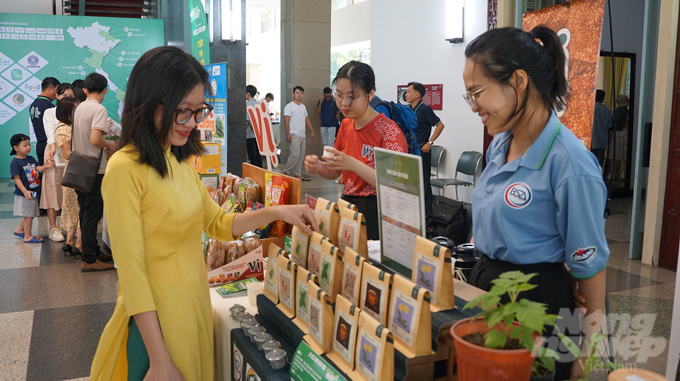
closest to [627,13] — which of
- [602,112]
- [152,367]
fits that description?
[602,112]

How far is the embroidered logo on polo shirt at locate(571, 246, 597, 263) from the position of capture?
1.26 metres

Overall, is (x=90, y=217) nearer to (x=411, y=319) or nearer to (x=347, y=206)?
(x=347, y=206)

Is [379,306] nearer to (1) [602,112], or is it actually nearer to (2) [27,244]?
(2) [27,244]

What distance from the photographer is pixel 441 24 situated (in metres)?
7.34

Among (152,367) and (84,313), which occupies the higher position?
(152,367)

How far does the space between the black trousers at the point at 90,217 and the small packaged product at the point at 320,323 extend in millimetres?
4111

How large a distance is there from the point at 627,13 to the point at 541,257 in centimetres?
852

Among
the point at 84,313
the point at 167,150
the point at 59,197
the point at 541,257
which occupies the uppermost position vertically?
the point at 167,150

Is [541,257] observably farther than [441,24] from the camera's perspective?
No

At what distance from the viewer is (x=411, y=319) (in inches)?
46.1

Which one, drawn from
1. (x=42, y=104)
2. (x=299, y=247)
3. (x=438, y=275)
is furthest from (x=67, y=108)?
(x=438, y=275)

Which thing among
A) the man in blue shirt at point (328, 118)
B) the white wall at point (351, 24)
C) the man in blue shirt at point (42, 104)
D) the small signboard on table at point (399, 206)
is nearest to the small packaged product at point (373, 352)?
the small signboard on table at point (399, 206)

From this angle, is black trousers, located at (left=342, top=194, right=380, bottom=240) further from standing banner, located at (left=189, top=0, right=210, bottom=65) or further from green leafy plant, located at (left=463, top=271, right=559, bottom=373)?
standing banner, located at (left=189, top=0, right=210, bottom=65)

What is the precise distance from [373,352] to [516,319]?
1.16ft
